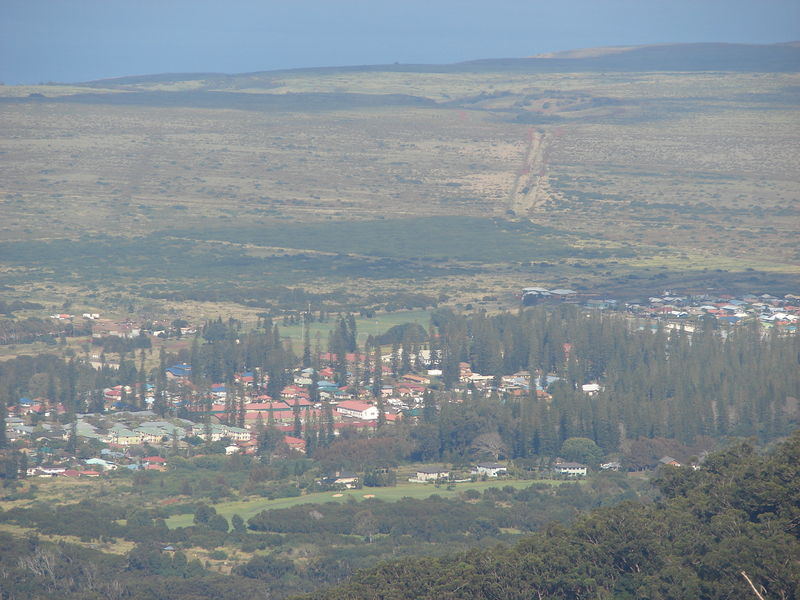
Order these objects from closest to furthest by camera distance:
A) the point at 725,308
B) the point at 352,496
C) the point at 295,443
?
the point at 352,496
the point at 295,443
the point at 725,308

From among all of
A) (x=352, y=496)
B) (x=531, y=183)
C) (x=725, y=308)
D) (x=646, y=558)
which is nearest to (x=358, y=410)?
(x=352, y=496)

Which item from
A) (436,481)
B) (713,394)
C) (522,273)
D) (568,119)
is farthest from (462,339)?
(568,119)

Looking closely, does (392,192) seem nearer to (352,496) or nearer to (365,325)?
(365,325)

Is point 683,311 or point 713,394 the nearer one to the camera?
point 713,394

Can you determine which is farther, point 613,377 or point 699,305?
point 699,305

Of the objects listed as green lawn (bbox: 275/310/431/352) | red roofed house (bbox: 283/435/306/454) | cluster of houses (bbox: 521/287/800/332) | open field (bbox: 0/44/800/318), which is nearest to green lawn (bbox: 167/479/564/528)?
red roofed house (bbox: 283/435/306/454)

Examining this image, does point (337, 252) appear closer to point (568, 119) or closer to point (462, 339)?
point (462, 339)
